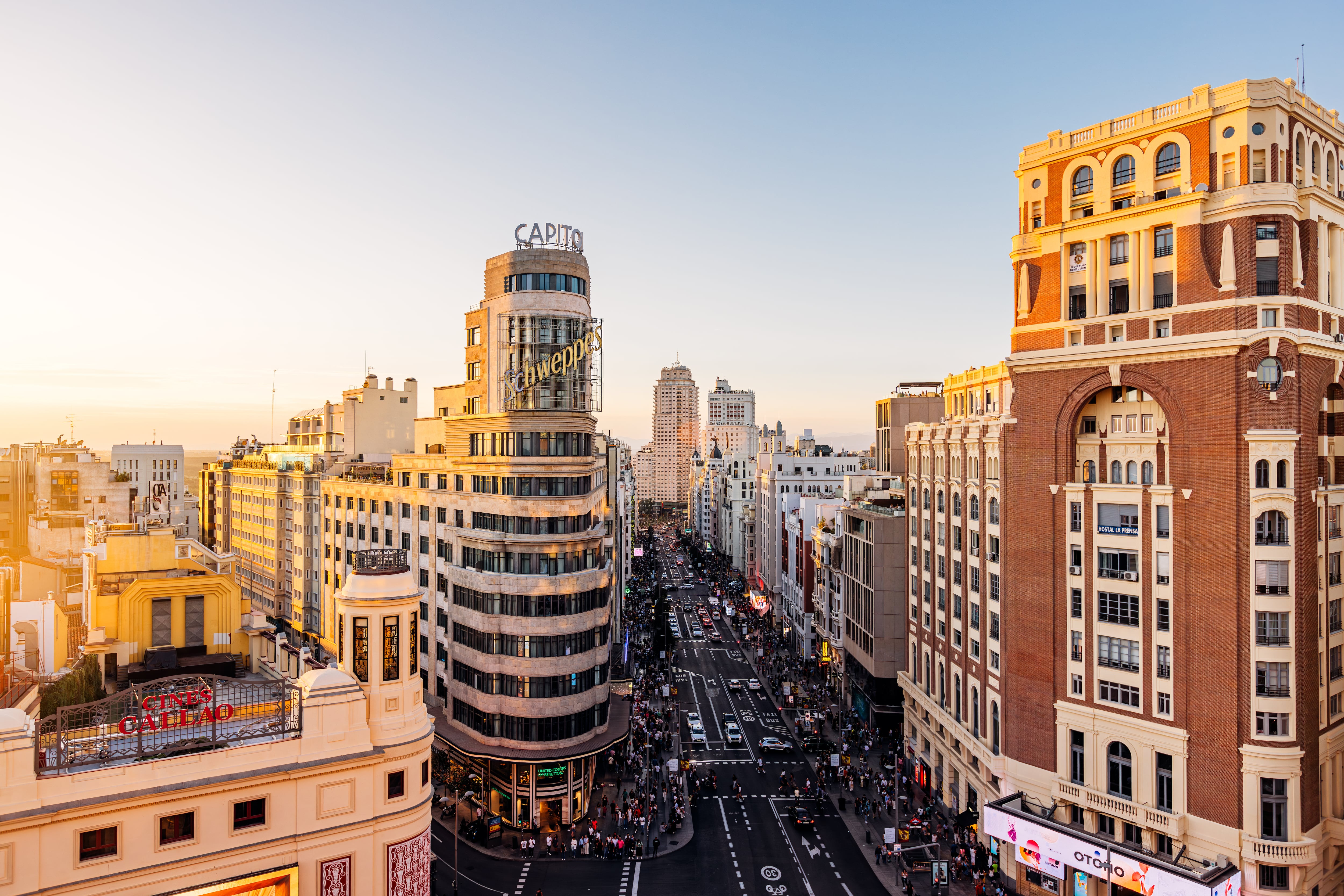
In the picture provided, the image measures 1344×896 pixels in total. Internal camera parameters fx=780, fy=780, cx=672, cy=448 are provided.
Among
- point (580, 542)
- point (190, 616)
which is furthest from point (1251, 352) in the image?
point (190, 616)

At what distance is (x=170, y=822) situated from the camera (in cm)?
2786

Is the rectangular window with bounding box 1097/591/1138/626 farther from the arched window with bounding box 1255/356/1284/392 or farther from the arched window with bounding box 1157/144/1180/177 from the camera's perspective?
the arched window with bounding box 1157/144/1180/177

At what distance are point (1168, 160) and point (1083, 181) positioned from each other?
511 cm

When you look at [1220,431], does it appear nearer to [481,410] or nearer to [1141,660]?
[1141,660]

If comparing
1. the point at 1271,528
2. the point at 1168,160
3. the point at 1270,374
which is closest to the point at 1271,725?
the point at 1271,528

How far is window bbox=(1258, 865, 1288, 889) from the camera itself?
40.2 m

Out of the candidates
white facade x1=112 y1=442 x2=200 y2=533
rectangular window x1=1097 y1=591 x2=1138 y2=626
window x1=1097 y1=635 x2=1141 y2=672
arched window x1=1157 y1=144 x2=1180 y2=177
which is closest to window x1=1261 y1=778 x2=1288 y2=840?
window x1=1097 y1=635 x2=1141 y2=672

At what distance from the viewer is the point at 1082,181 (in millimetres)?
50062

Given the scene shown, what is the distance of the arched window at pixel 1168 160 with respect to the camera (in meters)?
45.3

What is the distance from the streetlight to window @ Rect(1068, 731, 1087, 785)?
120ft

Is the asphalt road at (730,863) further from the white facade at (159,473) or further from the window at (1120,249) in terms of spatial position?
the white facade at (159,473)

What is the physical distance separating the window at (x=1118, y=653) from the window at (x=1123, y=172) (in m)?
27.6

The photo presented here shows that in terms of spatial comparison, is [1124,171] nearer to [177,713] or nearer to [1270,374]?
[1270,374]

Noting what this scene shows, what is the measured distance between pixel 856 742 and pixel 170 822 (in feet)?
A: 198
